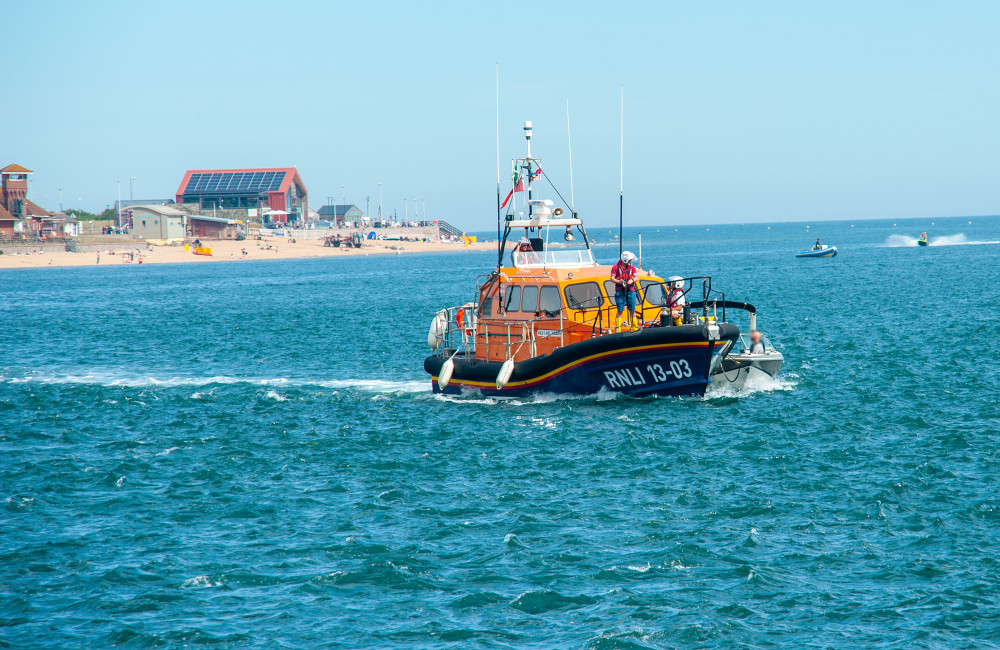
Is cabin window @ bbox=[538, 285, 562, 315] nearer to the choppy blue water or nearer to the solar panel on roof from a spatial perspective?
the choppy blue water

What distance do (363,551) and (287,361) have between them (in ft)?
64.0

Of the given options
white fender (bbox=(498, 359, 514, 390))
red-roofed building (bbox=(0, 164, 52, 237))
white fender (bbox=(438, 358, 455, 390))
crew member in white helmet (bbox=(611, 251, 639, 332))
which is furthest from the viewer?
red-roofed building (bbox=(0, 164, 52, 237))

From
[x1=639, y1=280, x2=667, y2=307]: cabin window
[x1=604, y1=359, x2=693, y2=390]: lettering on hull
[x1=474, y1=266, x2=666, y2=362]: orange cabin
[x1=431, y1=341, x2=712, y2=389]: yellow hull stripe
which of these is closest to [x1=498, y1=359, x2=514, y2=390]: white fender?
[x1=431, y1=341, x2=712, y2=389]: yellow hull stripe

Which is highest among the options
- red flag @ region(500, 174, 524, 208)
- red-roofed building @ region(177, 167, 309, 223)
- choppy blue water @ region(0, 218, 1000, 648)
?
red-roofed building @ region(177, 167, 309, 223)

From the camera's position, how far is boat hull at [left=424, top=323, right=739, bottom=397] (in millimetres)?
19266

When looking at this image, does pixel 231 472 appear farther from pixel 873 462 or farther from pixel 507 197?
pixel 873 462

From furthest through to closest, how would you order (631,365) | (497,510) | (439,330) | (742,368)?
(439,330), (742,368), (631,365), (497,510)

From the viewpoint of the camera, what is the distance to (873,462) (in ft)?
53.4

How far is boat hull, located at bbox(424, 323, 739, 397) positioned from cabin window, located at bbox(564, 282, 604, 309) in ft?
4.97

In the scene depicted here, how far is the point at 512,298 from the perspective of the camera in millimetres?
22141

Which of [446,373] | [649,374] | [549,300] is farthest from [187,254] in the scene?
[649,374]

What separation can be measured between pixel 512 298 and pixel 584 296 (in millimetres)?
1682

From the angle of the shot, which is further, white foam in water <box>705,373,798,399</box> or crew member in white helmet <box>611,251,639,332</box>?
white foam in water <box>705,373,798,399</box>

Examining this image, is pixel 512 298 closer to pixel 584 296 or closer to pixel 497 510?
pixel 584 296
